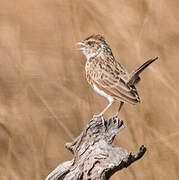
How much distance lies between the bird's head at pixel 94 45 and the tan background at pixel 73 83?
1171mm

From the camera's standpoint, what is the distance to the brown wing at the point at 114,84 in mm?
5523

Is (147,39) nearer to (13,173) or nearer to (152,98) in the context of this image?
(152,98)

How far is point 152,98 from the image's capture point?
25.3ft

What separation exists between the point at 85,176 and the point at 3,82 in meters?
2.93

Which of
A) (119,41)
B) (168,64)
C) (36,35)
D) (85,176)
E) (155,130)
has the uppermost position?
(36,35)

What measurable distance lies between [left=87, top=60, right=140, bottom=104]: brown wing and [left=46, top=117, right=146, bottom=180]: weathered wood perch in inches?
10.4

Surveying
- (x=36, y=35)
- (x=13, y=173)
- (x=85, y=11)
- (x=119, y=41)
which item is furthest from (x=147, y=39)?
(x=13, y=173)

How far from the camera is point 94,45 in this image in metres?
6.11

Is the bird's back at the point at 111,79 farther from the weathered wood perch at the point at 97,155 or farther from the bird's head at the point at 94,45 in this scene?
the weathered wood perch at the point at 97,155

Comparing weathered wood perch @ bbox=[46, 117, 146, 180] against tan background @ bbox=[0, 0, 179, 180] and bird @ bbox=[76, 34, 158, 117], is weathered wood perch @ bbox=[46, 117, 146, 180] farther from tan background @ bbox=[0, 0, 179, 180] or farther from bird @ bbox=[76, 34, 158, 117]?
tan background @ bbox=[0, 0, 179, 180]

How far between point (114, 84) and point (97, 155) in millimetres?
772

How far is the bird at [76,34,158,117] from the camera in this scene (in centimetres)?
554

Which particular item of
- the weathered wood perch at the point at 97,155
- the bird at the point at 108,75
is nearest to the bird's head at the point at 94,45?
the bird at the point at 108,75

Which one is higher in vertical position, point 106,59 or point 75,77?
point 75,77
